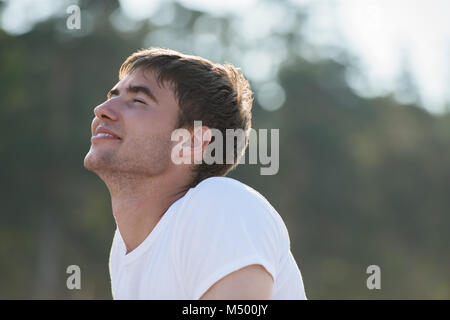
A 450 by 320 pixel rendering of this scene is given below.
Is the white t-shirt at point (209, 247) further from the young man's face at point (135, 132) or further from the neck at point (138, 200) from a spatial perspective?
the young man's face at point (135, 132)

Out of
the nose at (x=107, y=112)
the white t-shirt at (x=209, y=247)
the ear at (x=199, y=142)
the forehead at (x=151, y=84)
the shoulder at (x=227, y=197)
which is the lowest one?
the white t-shirt at (x=209, y=247)

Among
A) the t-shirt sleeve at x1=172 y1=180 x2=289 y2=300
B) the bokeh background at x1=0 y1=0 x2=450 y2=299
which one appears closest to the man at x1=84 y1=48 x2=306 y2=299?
the t-shirt sleeve at x1=172 y1=180 x2=289 y2=300

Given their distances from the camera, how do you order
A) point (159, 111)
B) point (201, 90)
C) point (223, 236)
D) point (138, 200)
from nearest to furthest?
1. point (223, 236)
2. point (138, 200)
3. point (159, 111)
4. point (201, 90)

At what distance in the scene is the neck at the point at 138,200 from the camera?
117 inches

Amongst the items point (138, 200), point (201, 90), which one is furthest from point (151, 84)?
point (138, 200)

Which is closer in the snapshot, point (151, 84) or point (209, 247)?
point (209, 247)

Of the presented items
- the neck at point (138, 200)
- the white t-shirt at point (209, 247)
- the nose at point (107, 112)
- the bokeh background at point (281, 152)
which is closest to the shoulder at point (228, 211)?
the white t-shirt at point (209, 247)

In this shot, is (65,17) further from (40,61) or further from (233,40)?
(233,40)

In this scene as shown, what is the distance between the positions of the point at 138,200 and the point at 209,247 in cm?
82

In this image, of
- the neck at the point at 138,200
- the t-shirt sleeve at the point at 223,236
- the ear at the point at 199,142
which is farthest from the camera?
the ear at the point at 199,142

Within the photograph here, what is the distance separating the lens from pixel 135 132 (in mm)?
3027

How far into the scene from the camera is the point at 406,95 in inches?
1130

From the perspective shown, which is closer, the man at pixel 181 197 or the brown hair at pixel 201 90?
the man at pixel 181 197

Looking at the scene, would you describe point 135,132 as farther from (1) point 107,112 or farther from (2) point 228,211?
(2) point 228,211
